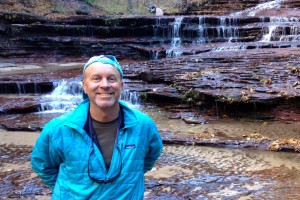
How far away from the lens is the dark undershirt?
2.22m

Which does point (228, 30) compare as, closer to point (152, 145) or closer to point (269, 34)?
point (269, 34)

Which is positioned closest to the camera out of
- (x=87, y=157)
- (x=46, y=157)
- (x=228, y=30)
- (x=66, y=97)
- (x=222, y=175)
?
(x=87, y=157)

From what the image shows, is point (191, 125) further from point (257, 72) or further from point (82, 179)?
point (82, 179)

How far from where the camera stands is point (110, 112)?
2.26 meters

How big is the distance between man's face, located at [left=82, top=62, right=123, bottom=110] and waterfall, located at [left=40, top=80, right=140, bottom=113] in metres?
8.74

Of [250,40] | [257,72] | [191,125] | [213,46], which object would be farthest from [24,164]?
[250,40]

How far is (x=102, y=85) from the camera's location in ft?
7.32

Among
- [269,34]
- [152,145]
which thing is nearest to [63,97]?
[152,145]

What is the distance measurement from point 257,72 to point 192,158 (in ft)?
16.8

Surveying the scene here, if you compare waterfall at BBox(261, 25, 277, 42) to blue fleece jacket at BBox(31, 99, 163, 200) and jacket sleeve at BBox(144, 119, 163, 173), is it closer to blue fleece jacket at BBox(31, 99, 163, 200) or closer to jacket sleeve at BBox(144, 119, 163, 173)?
jacket sleeve at BBox(144, 119, 163, 173)

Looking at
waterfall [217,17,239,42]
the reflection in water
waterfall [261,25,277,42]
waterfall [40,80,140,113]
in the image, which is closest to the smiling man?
the reflection in water

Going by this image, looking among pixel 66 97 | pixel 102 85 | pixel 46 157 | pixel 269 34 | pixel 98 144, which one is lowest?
pixel 66 97

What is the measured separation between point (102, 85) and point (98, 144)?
35 centimetres

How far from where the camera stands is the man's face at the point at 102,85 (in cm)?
222
